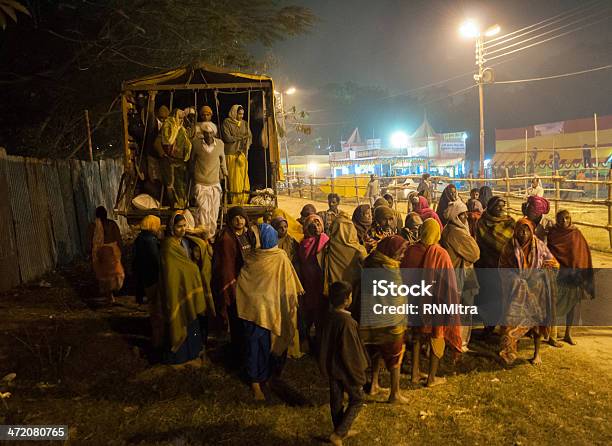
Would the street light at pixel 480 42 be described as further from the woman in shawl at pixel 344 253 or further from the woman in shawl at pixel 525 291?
the woman in shawl at pixel 344 253

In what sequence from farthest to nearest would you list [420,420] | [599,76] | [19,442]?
[599,76] < [420,420] < [19,442]

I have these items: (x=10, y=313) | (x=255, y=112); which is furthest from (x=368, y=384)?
(x=255, y=112)

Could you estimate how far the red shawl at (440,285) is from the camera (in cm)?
426

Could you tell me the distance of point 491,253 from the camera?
5.56 metres

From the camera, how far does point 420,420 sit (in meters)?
3.96

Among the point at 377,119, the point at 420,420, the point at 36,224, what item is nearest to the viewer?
the point at 420,420

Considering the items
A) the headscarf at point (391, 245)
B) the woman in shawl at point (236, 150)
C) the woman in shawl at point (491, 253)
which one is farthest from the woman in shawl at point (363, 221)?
the woman in shawl at point (236, 150)

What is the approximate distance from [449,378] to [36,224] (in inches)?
296

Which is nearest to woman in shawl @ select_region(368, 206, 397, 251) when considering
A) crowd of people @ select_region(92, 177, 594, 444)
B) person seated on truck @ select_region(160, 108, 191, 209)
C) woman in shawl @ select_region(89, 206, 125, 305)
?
crowd of people @ select_region(92, 177, 594, 444)

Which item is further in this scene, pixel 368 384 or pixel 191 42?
pixel 191 42

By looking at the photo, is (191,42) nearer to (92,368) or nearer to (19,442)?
(92,368)

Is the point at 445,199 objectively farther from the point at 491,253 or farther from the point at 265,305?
the point at 265,305

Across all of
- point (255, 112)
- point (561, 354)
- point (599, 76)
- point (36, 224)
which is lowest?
point (561, 354)

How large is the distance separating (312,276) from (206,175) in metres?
3.21
